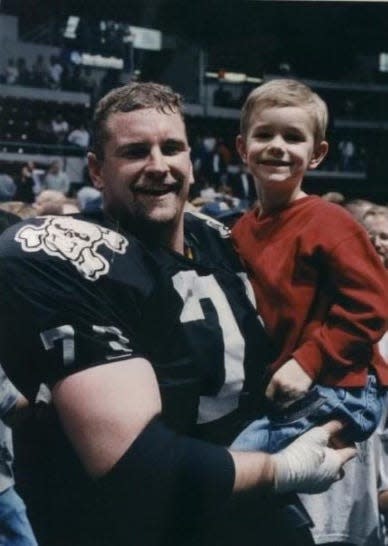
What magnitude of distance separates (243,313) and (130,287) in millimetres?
102

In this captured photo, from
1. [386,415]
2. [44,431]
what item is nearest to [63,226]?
[44,431]

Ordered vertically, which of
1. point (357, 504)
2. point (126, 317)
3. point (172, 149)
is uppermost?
point (172, 149)

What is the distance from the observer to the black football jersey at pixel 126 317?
55 centimetres

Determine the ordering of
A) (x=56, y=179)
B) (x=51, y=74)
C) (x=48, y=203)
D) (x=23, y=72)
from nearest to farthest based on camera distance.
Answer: (x=48, y=203)
(x=56, y=179)
(x=23, y=72)
(x=51, y=74)

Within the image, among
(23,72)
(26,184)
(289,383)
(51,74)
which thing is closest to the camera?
(289,383)

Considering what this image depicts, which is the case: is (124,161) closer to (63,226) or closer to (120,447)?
(63,226)

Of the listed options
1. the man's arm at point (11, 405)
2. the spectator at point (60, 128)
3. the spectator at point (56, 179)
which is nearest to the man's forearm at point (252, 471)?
the man's arm at point (11, 405)

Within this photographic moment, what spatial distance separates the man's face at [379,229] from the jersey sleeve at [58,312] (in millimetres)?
538

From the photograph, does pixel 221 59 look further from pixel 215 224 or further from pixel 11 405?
pixel 11 405

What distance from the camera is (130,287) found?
22.5 inches

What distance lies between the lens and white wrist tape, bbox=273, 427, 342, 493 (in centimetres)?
58

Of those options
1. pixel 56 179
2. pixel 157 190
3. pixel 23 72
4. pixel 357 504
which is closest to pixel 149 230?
pixel 157 190

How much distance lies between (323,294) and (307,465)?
0.45 ft

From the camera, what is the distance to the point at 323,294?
657mm
